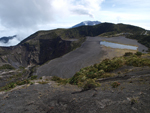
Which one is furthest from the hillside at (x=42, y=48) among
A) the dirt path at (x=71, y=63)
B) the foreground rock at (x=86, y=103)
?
the foreground rock at (x=86, y=103)

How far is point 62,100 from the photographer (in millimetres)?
9203

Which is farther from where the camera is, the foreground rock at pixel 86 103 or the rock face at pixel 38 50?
the rock face at pixel 38 50

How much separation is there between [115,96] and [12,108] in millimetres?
8699

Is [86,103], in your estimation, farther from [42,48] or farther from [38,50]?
[42,48]

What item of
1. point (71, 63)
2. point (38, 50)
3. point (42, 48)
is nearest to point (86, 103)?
point (71, 63)

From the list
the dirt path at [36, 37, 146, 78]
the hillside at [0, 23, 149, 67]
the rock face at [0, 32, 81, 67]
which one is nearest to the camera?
the dirt path at [36, 37, 146, 78]

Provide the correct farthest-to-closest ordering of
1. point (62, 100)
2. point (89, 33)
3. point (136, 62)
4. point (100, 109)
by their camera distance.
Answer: point (89, 33) < point (136, 62) < point (62, 100) < point (100, 109)

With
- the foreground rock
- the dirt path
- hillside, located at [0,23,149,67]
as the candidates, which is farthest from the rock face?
the foreground rock

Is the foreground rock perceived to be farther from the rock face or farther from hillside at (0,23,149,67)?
the rock face

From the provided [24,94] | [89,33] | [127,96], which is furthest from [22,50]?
[127,96]

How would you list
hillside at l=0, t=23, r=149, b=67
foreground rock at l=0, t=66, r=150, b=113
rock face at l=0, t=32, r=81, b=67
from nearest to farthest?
foreground rock at l=0, t=66, r=150, b=113, hillside at l=0, t=23, r=149, b=67, rock face at l=0, t=32, r=81, b=67

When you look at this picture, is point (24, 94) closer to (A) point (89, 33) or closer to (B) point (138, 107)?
(B) point (138, 107)

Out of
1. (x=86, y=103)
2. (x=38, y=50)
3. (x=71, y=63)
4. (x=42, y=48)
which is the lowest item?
(x=71, y=63)

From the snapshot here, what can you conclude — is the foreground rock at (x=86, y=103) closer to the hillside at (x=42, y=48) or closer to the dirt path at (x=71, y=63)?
the dirt path at (x=71, y=63)
